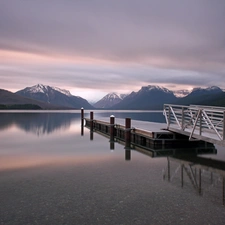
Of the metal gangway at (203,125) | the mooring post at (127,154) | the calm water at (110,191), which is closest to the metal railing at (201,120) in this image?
the metal gangway at (203,125)

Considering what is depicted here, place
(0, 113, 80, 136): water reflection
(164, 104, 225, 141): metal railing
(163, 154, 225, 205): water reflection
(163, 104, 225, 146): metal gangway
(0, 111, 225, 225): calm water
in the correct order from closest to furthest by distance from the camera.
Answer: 1. (0, 111, 225, 225): calm water
2. (163, 154, 225, 205): water reflection
3. (163, 104, 225, 146): metal gangway
4. (164, 104, 225, 141): metal railing
5. (0, 113, 80, 136): water reflection

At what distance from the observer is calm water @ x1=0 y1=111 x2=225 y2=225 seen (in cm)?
637

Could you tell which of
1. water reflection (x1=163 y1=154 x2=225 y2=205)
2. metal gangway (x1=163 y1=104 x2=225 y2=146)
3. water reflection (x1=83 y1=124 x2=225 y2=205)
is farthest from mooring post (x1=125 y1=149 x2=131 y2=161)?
metal gangway (x1=163 y1=104 x2=225 y2=146)

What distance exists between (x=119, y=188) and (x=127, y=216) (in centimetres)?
213

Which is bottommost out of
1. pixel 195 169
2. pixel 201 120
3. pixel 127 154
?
pixel 127 154

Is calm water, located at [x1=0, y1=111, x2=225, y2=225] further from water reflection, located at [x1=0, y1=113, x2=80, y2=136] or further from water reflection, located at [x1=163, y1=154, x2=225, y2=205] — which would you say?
water reflection, located at [x1=0, y1=113, x2=80, y2=136]

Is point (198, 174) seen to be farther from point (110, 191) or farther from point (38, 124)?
point (38, 124)

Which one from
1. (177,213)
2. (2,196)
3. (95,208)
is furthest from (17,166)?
(177,213)

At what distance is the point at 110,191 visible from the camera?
26.8 feet

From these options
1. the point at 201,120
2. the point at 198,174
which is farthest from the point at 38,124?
the point at 198,174

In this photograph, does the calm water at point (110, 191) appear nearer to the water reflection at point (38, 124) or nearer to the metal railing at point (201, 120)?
the metal railing at point (201, 120)

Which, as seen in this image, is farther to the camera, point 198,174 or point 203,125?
point 203,125

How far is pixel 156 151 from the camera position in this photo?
15.8m

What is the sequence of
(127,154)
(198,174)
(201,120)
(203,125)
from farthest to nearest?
(127,154), (203,125), (201,120), (198,174)
